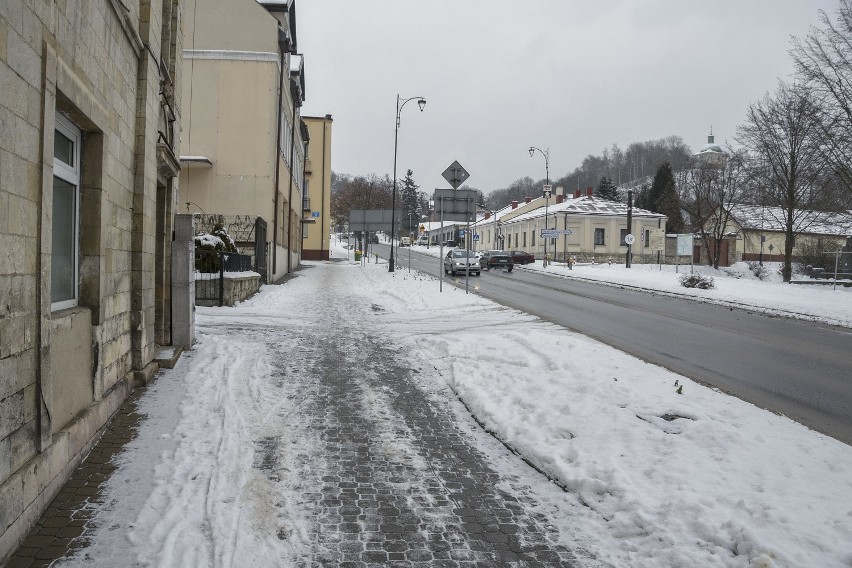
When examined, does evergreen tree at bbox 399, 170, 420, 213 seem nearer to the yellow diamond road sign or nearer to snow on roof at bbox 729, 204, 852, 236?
snow on roof at bbox 729, 204, 852, 236

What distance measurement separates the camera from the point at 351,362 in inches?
352

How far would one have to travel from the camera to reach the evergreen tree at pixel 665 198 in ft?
234

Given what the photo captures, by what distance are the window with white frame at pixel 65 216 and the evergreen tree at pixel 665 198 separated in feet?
233

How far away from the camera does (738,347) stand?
11.0 m

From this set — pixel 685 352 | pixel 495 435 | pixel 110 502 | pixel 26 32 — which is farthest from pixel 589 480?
pixel 685 352

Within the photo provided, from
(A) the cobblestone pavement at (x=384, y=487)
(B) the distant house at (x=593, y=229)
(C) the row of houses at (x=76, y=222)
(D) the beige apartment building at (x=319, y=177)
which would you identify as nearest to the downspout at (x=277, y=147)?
(C) the row of houses at (x=76, y=222)

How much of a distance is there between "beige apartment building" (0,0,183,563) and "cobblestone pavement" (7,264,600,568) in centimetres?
25

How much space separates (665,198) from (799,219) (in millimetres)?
27237

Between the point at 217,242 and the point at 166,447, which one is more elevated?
the point at 217,242

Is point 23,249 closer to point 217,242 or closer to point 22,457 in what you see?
point 22,457

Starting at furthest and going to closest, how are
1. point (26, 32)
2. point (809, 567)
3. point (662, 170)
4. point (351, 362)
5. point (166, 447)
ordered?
1. point (662, 170)
2. point (351, 362)
3. point (166, 447)
4. point (26, 32)
5. point (809, 567)

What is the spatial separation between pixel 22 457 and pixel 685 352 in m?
9.48

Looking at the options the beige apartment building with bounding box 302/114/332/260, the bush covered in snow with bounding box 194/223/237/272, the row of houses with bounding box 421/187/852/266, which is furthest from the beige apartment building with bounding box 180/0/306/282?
the row of houses with bounding box 421/187/852/266

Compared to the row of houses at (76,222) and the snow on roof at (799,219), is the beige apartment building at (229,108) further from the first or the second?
the snow on roof at (799,219)
